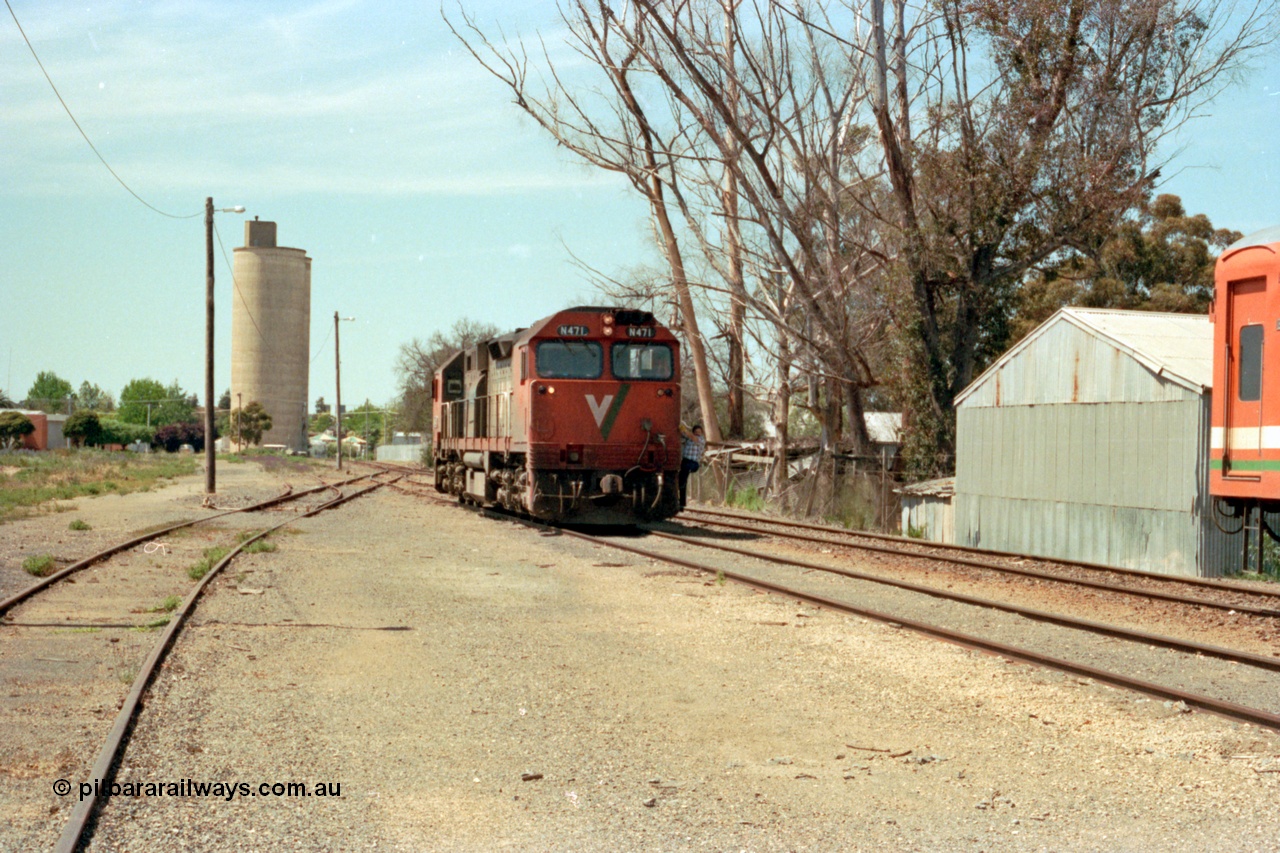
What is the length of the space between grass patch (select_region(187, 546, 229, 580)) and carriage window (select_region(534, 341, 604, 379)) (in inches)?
242

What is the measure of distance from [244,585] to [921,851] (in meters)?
9.87

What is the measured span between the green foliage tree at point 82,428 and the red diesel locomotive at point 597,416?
97.1 meters

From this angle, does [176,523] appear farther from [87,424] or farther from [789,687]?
[87,424]

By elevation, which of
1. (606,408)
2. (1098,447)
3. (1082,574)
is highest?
(606,408)

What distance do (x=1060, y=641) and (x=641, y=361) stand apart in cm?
1172

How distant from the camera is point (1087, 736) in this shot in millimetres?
6742

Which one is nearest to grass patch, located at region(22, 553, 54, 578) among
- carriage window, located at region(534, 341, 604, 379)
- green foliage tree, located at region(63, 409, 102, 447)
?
carriage window, located at region(534, 341, 604, 379)

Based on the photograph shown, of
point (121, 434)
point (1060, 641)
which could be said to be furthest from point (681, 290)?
point (121, 434)

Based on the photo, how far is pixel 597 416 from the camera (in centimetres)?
2034

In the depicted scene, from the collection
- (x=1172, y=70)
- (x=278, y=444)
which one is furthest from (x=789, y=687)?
(x=278, y=444)

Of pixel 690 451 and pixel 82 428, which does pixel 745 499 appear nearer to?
pixel 690 451

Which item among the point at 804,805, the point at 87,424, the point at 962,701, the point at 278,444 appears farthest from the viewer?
the point at 278,444

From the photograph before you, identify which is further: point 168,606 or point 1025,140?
point 1025,140

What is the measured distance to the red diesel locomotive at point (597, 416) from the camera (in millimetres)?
20141
